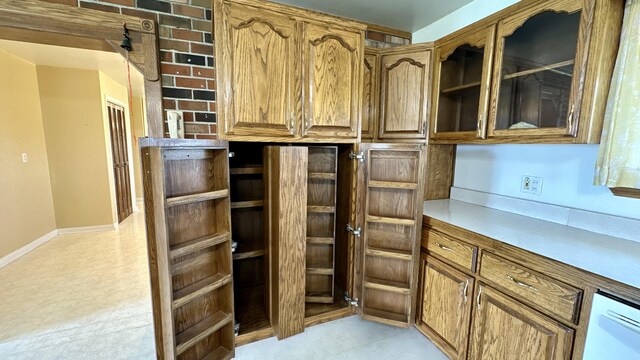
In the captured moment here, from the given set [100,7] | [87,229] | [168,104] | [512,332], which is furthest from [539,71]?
[87,229]

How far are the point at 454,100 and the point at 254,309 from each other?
7.28 feet

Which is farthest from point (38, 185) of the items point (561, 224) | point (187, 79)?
point (561, 224)

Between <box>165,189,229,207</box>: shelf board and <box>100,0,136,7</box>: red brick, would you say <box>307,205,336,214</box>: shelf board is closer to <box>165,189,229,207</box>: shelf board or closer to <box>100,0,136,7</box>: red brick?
<box>165,189,229,207</box>: shelf board

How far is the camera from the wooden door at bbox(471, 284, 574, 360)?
43.1 inches

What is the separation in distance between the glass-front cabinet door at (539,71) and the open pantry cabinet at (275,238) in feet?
1.86

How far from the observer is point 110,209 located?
3941 millimetres

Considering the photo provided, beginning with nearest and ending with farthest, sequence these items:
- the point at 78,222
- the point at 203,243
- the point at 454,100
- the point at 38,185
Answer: the point at 203,243, the point at 454,100, the point at 38,185, the point at 78,222

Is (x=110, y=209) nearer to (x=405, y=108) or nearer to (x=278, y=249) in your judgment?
(x=278, y=249)

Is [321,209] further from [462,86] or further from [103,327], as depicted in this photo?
[103,327]

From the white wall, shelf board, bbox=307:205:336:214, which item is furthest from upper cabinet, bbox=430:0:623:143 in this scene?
shelf board, bbox=307:205:336:214

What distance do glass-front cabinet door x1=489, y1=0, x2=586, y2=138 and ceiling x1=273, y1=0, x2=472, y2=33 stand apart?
65 centimetres

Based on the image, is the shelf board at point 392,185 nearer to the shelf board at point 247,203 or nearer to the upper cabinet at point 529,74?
the upper cabinet at point 529,74

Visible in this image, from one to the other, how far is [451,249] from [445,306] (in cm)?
38

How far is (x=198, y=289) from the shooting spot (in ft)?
4.78
